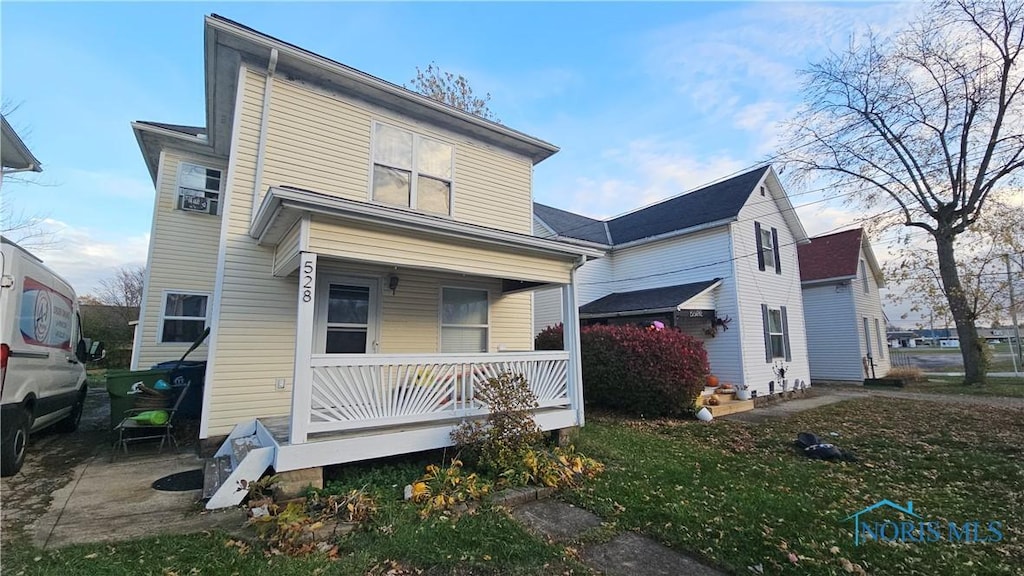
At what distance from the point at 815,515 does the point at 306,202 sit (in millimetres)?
6221

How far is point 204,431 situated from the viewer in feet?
18.6

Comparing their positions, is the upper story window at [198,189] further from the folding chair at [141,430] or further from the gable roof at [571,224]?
the gable roof at [571,224]

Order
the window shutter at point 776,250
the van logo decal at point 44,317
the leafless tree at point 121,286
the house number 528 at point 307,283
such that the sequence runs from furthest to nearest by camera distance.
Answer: the leafless tree at point 121,286 → the window shutter at point 776,250 → the van logo decal at point 44,317 → the house number 528 at point 307,283

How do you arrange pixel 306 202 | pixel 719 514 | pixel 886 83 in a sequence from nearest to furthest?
pixel 719 514, pixel 306 202, pixel 886 83

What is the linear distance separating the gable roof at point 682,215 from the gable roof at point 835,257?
3564mm

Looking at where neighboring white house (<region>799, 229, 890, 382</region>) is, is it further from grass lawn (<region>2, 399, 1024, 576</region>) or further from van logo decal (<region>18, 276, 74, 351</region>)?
van logo decal (<region>18, 276, 74, 351</region>)

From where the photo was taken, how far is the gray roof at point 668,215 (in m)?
13.7

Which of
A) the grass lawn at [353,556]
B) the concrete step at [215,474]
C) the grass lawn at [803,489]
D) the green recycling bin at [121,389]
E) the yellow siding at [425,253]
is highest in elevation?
the yellow siding at [425,253]

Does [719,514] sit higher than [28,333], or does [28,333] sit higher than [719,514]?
[28,333]

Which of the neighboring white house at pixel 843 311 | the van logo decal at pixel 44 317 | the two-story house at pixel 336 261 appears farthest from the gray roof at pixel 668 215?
the van logo decal at pixel 44 317

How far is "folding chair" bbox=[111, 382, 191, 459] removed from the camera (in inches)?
233

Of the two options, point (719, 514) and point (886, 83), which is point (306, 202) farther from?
point (886, 83)

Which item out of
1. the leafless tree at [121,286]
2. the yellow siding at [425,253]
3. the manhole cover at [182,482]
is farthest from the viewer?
the leafless tree at [121,286]

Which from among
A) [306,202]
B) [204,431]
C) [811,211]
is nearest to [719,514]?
[306,202]
